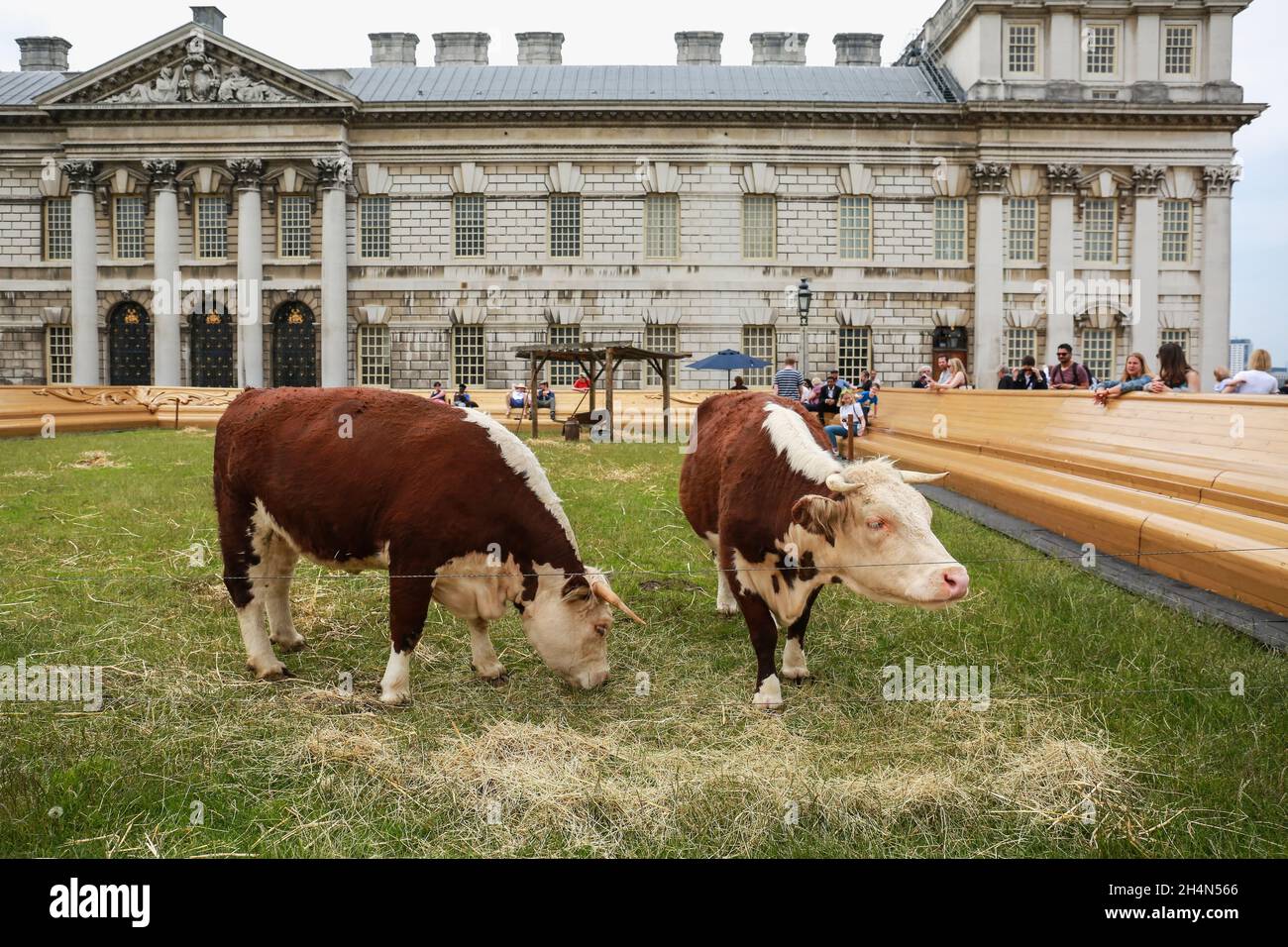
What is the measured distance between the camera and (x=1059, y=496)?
10.1m

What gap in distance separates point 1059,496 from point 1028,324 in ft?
100

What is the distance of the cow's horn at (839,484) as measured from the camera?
4.30 m

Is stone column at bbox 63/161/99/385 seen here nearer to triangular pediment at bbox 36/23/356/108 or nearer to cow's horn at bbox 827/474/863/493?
triangular pediment at bbox 36/23/356/108

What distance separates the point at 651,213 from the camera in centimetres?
3750

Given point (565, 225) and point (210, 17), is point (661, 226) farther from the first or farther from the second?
point (210, 17)

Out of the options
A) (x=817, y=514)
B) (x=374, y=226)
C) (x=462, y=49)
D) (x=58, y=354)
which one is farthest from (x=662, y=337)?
(x=817, y=514)

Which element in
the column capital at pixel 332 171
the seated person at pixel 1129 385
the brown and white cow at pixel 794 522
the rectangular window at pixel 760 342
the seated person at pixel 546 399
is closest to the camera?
the brown and white cow at pixel 794 522

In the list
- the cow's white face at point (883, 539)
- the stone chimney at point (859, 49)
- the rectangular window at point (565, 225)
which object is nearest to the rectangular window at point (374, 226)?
the rectangular window at point (565, 225)

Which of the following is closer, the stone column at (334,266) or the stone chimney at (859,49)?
the stone column at (334,266)

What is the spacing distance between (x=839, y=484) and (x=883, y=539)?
0.36m

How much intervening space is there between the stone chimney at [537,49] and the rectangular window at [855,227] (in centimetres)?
1706

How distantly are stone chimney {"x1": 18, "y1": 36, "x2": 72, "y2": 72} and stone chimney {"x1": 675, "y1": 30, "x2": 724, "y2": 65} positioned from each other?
32439 mm

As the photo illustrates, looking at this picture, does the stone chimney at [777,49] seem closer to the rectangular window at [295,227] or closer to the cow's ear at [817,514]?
the rectangular window at [295,227]
